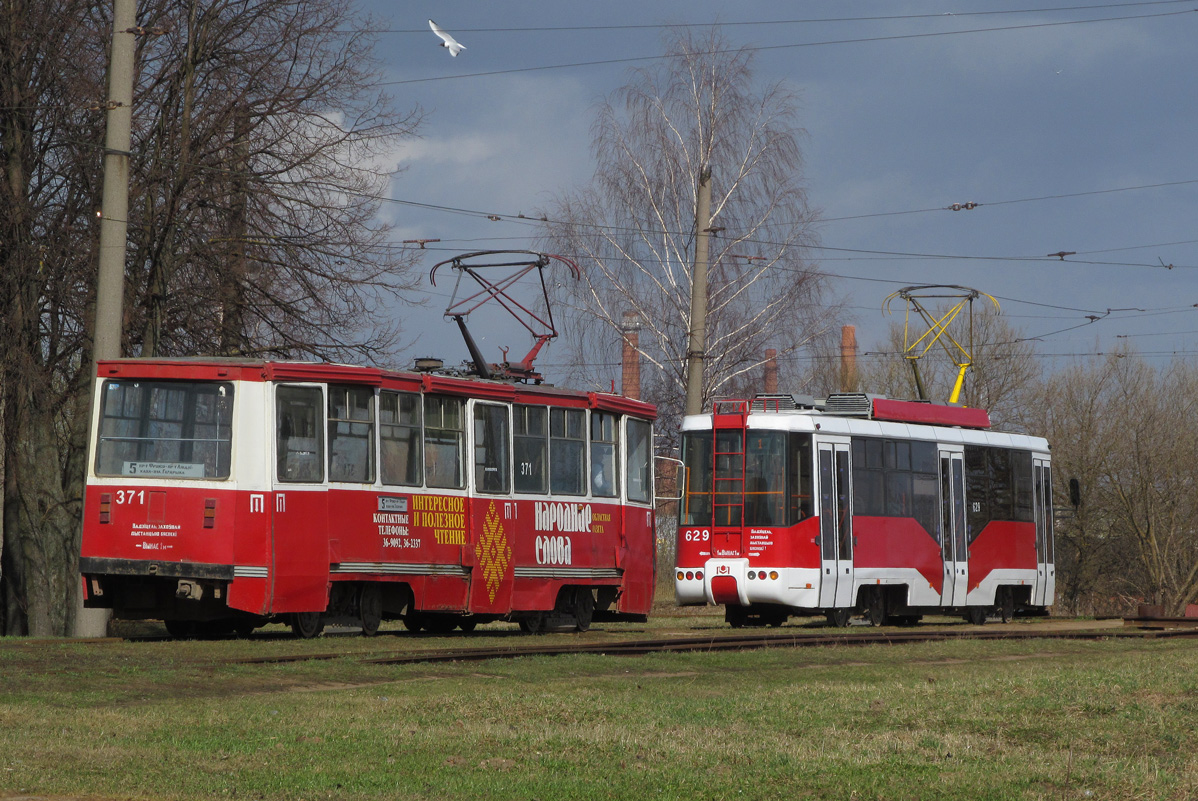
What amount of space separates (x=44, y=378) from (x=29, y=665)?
9238 mm

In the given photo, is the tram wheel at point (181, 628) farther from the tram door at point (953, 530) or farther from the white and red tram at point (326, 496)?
the tram door at point (953, 530)

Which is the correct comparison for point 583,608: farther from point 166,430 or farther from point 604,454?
point 166,430

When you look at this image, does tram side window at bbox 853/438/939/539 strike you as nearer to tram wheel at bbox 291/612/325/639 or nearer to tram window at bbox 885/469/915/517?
tram window at bbox 885/469/915/517

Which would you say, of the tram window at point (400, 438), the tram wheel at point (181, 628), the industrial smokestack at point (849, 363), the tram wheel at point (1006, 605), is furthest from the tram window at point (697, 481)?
the industrial smokestack at point (849, 363)

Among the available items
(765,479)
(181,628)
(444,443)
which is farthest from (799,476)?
(181,628)

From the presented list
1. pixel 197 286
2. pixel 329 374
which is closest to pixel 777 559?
pixel 329 374

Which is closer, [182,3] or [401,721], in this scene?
[401,721]

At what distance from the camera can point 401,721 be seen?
33.4 feet

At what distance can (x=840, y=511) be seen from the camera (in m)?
22.8

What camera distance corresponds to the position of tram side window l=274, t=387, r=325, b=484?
16.6 metres

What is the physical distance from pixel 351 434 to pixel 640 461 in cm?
559

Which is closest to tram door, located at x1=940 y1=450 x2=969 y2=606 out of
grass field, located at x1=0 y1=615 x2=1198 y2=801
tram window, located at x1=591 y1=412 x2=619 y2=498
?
tram window, located at x1=591 y1=412 x2=619 y2=498

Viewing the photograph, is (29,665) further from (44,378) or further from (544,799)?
(44,378)

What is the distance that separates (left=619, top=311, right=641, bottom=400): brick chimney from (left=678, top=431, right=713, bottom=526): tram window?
53.8 ft
